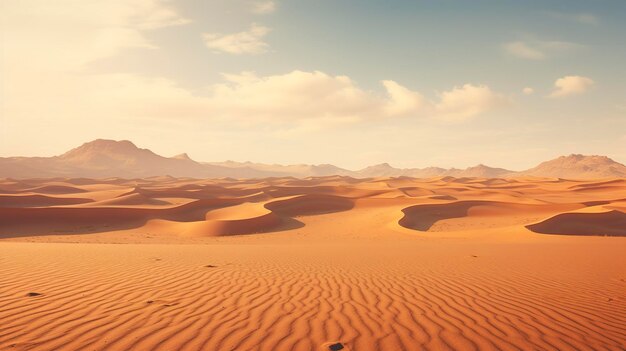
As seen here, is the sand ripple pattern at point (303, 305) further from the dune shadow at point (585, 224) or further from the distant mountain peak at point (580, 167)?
the distant mountain peak at point (580, 167)

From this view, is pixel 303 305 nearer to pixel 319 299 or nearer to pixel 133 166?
pixel 319 299

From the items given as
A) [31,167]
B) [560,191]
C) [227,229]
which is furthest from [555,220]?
[31,167]

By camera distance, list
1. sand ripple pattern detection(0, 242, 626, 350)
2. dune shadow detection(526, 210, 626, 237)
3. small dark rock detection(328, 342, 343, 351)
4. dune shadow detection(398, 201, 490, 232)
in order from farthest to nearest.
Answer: dune shadow detection(398, 201, 490, 232) → dune shadow detection(526, 210, 626, 237) → sand ripple pattern detection(0, 242, 626, 350) → small dark rock detection(328, 342, 343, 351)

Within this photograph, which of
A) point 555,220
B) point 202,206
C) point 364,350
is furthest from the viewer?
point 202,206

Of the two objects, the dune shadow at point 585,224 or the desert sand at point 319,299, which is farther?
the dune shadow at point 585,224

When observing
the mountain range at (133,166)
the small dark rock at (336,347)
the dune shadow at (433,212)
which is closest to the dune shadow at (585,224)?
the dune shadow at (433,212)

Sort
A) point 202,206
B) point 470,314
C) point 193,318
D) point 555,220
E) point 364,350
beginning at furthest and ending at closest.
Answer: point 202,206, point 555,220, point 470,314, point 193,318, point 364,350

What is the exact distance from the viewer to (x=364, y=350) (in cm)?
382

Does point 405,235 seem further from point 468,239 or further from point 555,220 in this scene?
point 555,220

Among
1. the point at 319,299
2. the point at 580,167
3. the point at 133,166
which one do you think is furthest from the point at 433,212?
the point at 580,167

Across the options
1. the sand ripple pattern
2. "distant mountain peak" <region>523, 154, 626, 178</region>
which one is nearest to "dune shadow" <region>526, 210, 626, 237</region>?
the sand ripple pattern

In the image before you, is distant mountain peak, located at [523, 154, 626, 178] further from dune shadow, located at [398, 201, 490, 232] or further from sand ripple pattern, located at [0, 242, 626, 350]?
sand ripple pattern, located at [0, 242, 626, 350]

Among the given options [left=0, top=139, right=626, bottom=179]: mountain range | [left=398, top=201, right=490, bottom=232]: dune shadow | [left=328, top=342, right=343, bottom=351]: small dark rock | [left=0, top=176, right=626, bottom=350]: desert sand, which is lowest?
[left=398, top=201, right=490, bottom=232]: dune shadow

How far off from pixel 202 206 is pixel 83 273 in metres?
22.7
